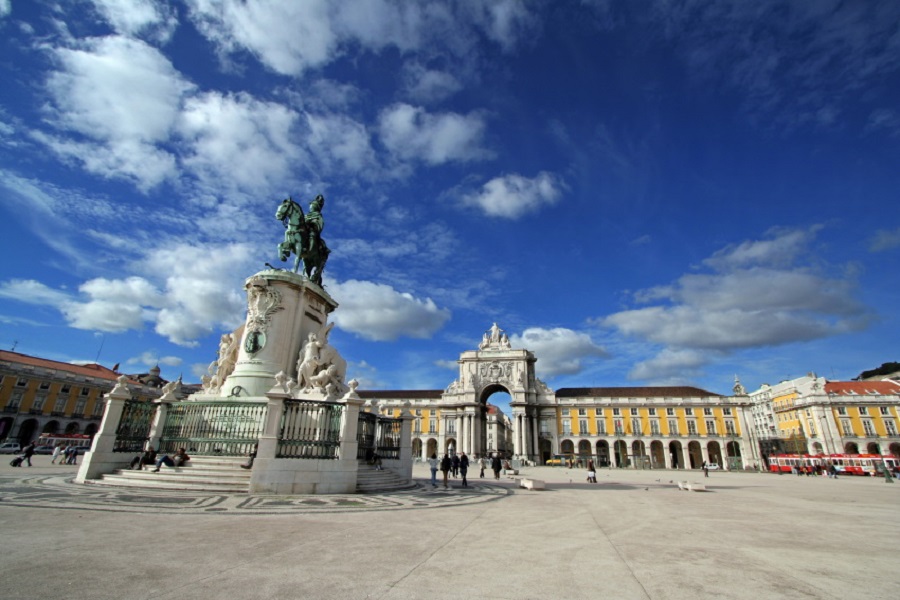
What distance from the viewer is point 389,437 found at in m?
15.3

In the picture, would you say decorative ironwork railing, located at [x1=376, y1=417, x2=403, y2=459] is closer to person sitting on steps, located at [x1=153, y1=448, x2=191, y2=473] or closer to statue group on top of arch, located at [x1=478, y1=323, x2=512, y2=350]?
person sitting on steps, located at [x1=153, y1=448, x2=191, y2=473]

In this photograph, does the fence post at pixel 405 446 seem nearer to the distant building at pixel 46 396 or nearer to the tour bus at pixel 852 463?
the distant building at pixel 46 396

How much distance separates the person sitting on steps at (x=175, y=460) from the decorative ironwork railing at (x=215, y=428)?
0.64 meters

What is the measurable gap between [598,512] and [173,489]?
1008 cm

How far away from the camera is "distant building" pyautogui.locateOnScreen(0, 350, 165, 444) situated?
4844cm

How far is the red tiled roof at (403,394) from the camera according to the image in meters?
81.3

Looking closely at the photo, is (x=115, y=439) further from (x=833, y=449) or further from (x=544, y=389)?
(x=833, y=449)

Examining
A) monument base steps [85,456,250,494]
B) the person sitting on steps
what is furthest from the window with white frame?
the person sitting on steps

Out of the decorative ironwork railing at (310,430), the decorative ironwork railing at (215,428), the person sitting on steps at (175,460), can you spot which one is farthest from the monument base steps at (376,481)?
the person sitting on steps at (175,460)

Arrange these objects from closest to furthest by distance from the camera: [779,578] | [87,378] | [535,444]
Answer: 1. [779,578]
2. [87,378]
3. [535,444]

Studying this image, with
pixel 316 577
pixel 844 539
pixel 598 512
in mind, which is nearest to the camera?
pixel 316 577

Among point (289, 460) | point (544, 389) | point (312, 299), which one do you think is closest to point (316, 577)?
point (289, 460)

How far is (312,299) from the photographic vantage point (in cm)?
1645

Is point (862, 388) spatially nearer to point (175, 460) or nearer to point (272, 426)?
point (272, 426)
